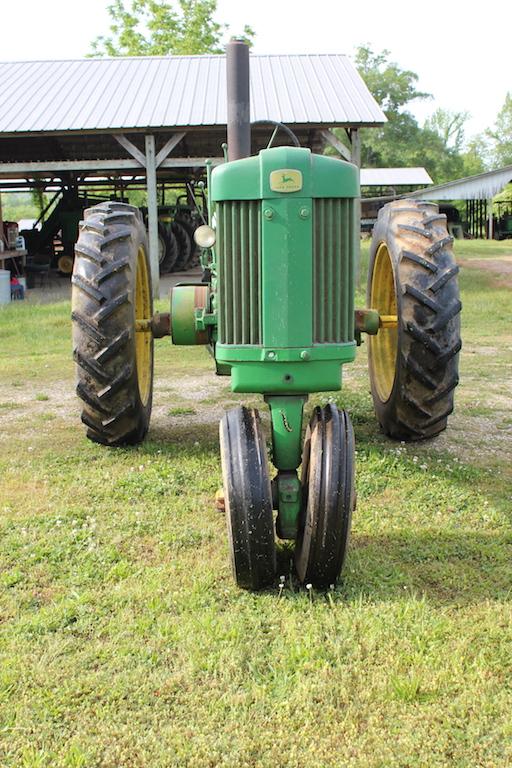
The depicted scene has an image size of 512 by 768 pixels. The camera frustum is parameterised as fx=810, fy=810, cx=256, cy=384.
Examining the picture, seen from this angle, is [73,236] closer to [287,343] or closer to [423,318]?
[423,318]

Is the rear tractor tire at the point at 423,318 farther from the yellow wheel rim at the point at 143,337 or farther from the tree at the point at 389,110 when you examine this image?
the tree at the point at 389,110

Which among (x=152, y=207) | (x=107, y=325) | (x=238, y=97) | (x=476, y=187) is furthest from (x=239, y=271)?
(x=476, y=187)

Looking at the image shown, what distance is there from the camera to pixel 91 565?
3691 mm

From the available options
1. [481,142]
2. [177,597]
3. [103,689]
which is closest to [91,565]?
[177,597]

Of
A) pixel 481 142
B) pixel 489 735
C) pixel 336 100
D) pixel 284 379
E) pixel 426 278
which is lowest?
pixel 489 735

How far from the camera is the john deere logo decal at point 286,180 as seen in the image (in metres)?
3.21

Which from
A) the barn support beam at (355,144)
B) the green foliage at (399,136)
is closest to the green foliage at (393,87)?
the green foliage at (399,136)

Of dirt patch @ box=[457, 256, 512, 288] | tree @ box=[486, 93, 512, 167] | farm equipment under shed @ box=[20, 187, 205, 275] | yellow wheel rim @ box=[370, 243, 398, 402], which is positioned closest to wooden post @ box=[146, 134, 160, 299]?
farm equipment under shed @ box=[20, 187, 205, 275]

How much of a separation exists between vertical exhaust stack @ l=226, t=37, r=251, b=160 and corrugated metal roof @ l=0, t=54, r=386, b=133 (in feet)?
36.0

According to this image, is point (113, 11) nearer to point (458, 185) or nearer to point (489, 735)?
point (458, 185)

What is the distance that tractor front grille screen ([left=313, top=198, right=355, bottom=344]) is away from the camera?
334 centimetres

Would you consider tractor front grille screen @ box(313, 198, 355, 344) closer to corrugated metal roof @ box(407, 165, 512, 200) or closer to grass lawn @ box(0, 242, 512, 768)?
grass lawn @ box(0, 242, 512, 768)

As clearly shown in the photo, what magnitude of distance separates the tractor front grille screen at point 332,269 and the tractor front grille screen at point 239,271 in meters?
0.24

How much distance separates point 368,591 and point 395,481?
139 centimetres
